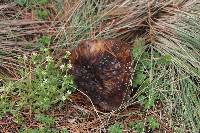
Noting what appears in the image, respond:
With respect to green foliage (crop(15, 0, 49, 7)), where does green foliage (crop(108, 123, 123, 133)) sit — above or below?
below

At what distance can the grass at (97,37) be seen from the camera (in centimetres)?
327

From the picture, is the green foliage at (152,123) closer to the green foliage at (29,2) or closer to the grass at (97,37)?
the grass at (97,37)

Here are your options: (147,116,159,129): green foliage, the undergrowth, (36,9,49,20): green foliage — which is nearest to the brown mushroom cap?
the undergrowth

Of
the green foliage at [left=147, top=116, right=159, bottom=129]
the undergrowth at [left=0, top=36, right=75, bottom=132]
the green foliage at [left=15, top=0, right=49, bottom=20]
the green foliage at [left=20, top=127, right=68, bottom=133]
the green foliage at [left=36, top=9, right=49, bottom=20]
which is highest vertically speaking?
the green foliage at [left=15, top=0, right=49, bottom=20]

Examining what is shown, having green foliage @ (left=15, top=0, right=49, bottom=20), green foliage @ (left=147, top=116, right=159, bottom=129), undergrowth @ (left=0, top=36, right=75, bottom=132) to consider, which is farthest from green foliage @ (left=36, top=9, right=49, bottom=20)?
green foliage @ (left=147, top=116, right=159, bottom=129)

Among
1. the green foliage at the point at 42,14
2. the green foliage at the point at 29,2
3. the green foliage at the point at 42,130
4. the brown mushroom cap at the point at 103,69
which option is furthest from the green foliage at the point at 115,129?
the green foliage at the point at 29,2

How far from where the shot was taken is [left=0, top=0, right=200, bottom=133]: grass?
3.27 meters

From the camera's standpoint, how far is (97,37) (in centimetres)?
358

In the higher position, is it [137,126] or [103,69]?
[103,69]

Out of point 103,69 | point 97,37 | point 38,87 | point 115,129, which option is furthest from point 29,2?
point 115,129

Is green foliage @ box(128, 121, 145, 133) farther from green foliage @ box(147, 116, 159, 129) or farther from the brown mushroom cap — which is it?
the brown mushroom cap

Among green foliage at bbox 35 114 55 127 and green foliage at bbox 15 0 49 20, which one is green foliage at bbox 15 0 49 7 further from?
green foliage at bbox 35 114 55 127

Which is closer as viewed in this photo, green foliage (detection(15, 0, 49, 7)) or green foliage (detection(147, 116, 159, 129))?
green foliage (detection(147, 116, 159, 129))

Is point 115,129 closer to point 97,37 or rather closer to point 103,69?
point 103,69
